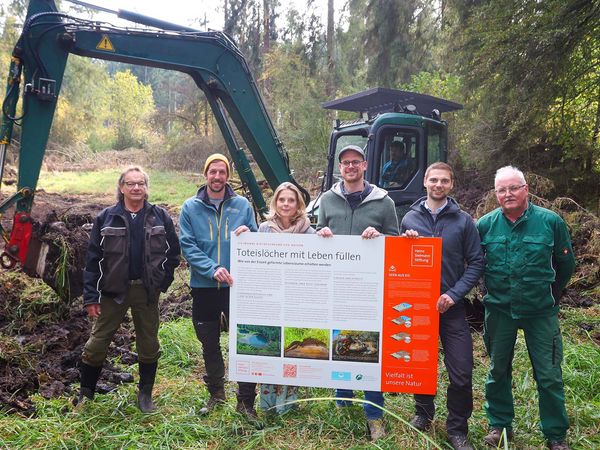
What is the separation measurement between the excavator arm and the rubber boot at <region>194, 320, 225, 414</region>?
2.70 meters

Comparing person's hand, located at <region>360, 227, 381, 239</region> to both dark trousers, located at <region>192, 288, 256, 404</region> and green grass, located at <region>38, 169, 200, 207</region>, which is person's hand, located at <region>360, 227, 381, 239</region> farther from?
green grass, located at <region>38, 169, 200, 207</region>

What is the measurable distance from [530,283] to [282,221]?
165 centimetres

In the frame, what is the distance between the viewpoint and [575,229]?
8164 millimetres

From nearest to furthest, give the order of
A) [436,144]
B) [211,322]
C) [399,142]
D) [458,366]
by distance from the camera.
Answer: [458,366] → [211,322] → [399,142] → [436,144]

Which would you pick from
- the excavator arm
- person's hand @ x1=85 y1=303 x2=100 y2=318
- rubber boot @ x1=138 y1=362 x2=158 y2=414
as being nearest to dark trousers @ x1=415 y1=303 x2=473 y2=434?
rubber boot @ x1=138 y1=362 x2=158 y2=414

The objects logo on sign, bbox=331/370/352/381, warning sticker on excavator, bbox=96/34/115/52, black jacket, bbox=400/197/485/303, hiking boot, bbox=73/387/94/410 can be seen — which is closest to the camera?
black jacket, bbox=400/197/485/303

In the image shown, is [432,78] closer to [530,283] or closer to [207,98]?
[207,98]

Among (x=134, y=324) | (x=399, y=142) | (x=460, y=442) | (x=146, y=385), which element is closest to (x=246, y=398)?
(x=146, y=385)

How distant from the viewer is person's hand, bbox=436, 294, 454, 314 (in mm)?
3268

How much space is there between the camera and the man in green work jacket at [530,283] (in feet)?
10.7

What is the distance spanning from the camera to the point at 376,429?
3488 mm

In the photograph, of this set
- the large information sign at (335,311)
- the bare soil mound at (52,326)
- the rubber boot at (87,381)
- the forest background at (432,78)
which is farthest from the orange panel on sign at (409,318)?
the forest background at (432,78)

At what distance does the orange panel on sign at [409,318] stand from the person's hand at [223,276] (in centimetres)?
104

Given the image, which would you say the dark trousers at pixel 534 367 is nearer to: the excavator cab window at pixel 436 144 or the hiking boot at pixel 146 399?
the hiking boot at pixel 146 399
